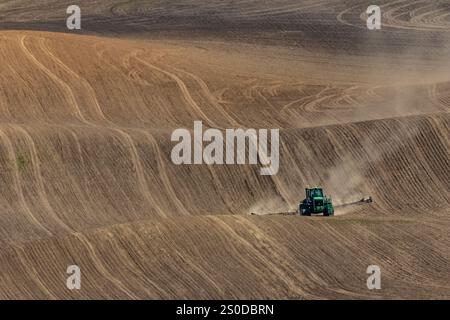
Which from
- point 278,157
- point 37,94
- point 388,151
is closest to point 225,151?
point 278,157

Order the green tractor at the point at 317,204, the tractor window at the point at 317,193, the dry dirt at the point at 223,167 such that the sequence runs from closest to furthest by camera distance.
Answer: the dry dirt at the point at 223,167 < the green tractor at the point at 317,204 < the tractor window at the point at 317,193

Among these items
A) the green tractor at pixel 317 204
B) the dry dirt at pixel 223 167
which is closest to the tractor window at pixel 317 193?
the green tractor at pixel 317 204

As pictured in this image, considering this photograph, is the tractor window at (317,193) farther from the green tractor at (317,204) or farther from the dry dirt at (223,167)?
the dry dirt at (223,167)

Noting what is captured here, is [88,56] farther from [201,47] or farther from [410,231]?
[410,231]

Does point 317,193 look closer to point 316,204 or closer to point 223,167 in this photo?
point 316,204

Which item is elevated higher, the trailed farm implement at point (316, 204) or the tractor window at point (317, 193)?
the tractor window at point (317, 193)


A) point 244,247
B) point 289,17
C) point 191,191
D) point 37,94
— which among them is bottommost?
point 244,247

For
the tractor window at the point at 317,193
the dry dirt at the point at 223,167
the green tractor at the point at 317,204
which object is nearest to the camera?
the dry dirt at the point at 223,167
